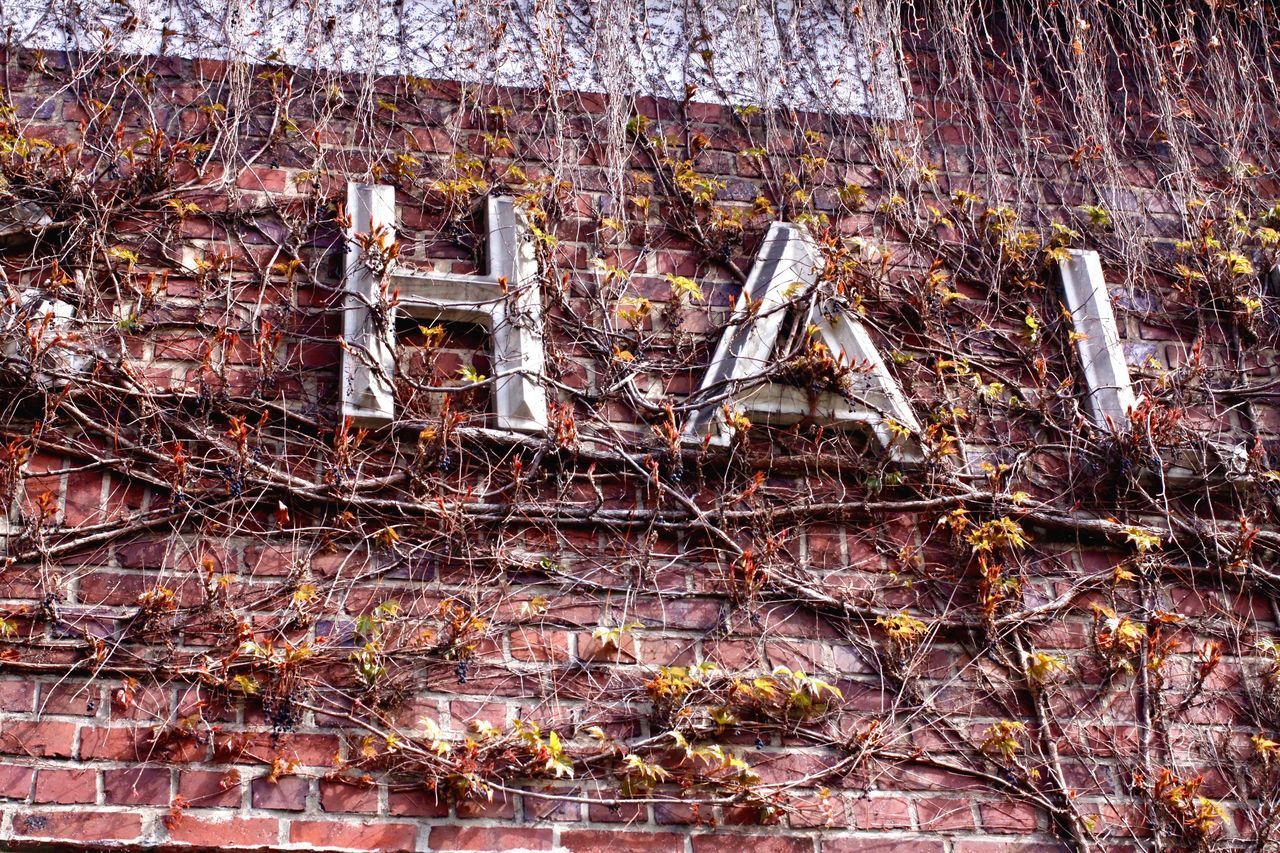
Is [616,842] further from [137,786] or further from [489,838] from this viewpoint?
[137,786]

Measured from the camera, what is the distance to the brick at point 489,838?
2404 millimetres

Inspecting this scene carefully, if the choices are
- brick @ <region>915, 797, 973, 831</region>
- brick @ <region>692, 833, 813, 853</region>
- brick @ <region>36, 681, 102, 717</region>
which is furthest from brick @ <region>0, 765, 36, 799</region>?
brick @ <region>915, 797, 973, 831</region>

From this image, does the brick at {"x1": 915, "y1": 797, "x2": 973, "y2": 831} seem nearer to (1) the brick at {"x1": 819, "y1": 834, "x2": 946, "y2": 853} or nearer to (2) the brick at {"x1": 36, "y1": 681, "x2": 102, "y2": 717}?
(1) the brick at {"x1": 819, "y1": 834, "x2": 946, "y2": 853}

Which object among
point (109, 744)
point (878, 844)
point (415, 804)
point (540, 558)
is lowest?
point (878, 844)

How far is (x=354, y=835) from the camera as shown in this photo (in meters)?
2.37

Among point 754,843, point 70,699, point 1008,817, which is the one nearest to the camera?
→ point 70,699

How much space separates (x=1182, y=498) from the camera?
3.02 metres

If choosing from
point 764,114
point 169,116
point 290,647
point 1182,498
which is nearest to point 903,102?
point 764,114

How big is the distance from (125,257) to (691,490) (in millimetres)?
1271

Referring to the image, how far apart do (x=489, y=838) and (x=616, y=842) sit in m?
0.23

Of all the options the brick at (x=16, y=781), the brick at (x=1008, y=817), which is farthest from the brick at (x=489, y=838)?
the brick at (x=1008, y=817)

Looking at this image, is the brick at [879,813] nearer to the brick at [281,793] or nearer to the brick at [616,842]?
the brick at [616,842]

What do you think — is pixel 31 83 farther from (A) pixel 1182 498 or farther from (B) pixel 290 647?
(A) pixel 1182 498

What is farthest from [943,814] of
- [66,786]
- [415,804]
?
[66,786]
